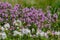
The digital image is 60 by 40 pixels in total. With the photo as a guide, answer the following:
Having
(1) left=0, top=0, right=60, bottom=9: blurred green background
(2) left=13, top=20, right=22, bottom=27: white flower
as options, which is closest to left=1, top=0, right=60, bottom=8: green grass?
(1) left=0, top=0, right=60, bottom=9: blurred green background

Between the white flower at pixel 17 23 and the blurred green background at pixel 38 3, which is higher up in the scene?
the blurred green background at pixel 38 3

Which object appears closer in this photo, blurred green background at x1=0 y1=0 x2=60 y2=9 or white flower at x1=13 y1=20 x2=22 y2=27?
white flower at x1=13 y1=20 x2=22 y2=27

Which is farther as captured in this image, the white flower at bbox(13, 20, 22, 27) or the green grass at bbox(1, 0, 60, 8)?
the green grass at bbox(1, 0, 60, 8)

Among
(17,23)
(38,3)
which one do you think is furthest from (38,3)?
(17,23)

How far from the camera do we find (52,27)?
26.4ft

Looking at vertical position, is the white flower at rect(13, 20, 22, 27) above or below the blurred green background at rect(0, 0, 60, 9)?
below

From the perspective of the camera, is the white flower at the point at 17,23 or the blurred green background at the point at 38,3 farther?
the blurred green background at the point at 38,3

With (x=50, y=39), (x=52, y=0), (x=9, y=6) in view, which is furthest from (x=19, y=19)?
(x=52, y=0)

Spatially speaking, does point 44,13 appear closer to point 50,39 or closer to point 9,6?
point 9,6

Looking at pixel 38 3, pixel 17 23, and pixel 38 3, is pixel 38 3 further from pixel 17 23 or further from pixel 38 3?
pixel 17 23

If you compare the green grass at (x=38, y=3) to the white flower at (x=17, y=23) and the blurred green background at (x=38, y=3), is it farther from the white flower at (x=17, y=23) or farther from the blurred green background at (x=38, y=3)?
the white flower at (x=17, y=23)

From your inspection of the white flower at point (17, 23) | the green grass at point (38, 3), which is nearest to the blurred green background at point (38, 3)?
→ the green grass at point (38, 3)

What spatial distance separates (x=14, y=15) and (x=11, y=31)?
2.62 ft

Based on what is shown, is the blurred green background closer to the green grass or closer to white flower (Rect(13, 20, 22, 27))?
the green grass
